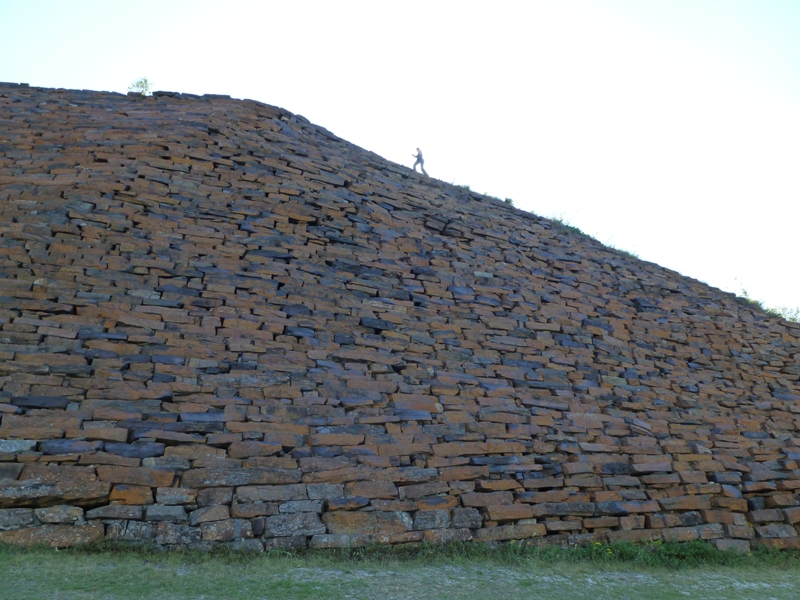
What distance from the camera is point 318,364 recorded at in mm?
5980

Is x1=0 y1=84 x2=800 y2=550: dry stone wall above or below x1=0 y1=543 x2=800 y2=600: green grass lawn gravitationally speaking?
above

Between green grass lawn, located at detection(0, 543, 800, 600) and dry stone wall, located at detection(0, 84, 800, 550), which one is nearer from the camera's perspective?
green grass lawn, located at detection(0, 543, 800, 600)

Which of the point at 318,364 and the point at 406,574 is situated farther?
the point at 318,364

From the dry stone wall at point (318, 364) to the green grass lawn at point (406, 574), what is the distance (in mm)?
168

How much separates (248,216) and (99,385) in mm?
2786

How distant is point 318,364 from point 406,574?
6.88 feet

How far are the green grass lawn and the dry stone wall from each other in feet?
0.55

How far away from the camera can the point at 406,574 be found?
4535 millimetres

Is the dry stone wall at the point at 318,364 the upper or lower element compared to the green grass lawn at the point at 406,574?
upper

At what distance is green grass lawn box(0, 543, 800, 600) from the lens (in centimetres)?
389

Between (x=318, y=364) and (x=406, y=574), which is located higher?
(x=318, y=364)

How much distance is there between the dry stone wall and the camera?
15.7 feet

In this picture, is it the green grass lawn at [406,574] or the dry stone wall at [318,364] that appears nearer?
the green grass lawn at [406,574]

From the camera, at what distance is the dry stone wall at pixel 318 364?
479cm
